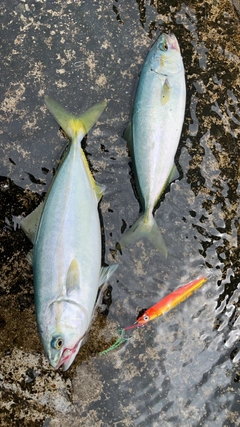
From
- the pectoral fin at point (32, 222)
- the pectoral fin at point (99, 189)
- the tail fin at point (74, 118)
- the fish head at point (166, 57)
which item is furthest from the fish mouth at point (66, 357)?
the fish head at point (166, 57)

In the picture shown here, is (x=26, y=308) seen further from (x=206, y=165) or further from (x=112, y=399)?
(x=206, y=165)

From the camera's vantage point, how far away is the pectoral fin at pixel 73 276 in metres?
2.71

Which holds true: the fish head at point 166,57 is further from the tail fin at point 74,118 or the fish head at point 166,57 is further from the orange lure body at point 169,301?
the orange lure body at point 169,301

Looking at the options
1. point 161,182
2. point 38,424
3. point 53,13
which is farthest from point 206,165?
point 38,424

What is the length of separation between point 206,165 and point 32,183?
1311 mm

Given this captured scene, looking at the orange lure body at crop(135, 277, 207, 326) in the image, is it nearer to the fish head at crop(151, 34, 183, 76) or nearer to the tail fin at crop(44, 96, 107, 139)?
the tail fin at crop(44, 96, 107, 139)

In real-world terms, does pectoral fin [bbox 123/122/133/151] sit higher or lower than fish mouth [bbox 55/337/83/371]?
higher

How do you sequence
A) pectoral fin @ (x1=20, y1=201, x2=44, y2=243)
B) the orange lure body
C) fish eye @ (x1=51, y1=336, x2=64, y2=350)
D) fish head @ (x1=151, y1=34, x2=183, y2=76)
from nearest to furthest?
fish eye @ (x1=51, y1=336, x2=64, y2=350) < pectoral fin @ (x1=20, y1=201, x2=44, y2=243) < the orange lure body < fish head @ (x1=151, y1=34, x2=183, y2=76)

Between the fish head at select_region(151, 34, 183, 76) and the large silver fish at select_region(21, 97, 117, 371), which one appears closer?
the large silver fish at select_region(21, 97, 117, 371)

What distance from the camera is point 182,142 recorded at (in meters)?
3.30

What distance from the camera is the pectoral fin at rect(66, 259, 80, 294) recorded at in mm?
2705

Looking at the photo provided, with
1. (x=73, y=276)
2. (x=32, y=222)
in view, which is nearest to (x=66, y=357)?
(x=73, y=276)

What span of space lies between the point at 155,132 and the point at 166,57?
0.60m

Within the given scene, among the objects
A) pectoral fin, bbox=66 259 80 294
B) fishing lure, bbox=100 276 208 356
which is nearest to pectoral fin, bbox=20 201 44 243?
pectoral fin, bbox=66 259 80 294
